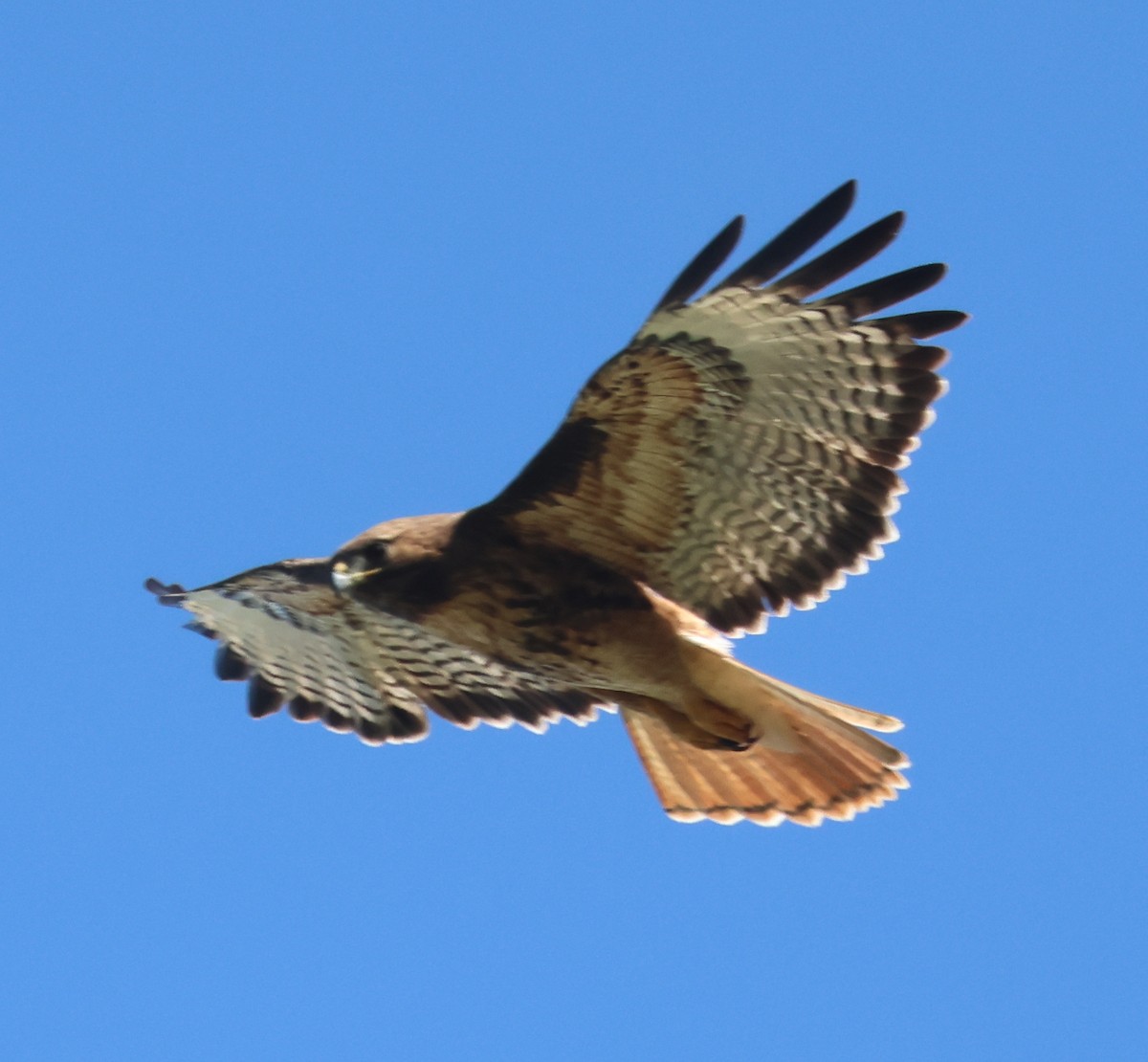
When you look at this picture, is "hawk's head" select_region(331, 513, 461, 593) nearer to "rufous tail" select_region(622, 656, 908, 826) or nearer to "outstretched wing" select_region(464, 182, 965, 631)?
"outstretched wing" select_region(464, 182, 965, 631)

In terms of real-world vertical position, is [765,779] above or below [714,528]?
below

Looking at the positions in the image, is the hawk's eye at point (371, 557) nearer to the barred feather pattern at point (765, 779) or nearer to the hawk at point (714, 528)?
the hawk at point (714, 528)

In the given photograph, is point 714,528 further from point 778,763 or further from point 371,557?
point 371,557

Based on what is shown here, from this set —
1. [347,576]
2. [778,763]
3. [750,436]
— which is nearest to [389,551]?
[347,576]

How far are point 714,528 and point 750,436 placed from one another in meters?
0.42

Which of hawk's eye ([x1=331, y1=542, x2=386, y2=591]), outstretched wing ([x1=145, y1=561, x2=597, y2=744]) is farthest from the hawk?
outstretched wing ([x1=145, y1=561, x2=597, y2=744])

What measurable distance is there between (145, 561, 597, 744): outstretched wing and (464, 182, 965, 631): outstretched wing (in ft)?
3.74

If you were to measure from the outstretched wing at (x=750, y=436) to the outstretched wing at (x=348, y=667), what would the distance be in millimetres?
1138

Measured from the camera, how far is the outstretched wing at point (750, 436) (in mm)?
6711

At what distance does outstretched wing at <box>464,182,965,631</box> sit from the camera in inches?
264

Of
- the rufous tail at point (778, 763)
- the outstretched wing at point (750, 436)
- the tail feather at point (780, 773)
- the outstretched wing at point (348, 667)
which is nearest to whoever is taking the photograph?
the outstretched wing at point (750, 436)

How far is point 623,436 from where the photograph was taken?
6.94 meters

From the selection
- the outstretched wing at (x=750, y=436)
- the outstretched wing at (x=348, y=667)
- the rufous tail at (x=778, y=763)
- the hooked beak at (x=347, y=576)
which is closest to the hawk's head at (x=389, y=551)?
the hooked beak at (x=347, y=576)

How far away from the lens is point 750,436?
23.2 ft
